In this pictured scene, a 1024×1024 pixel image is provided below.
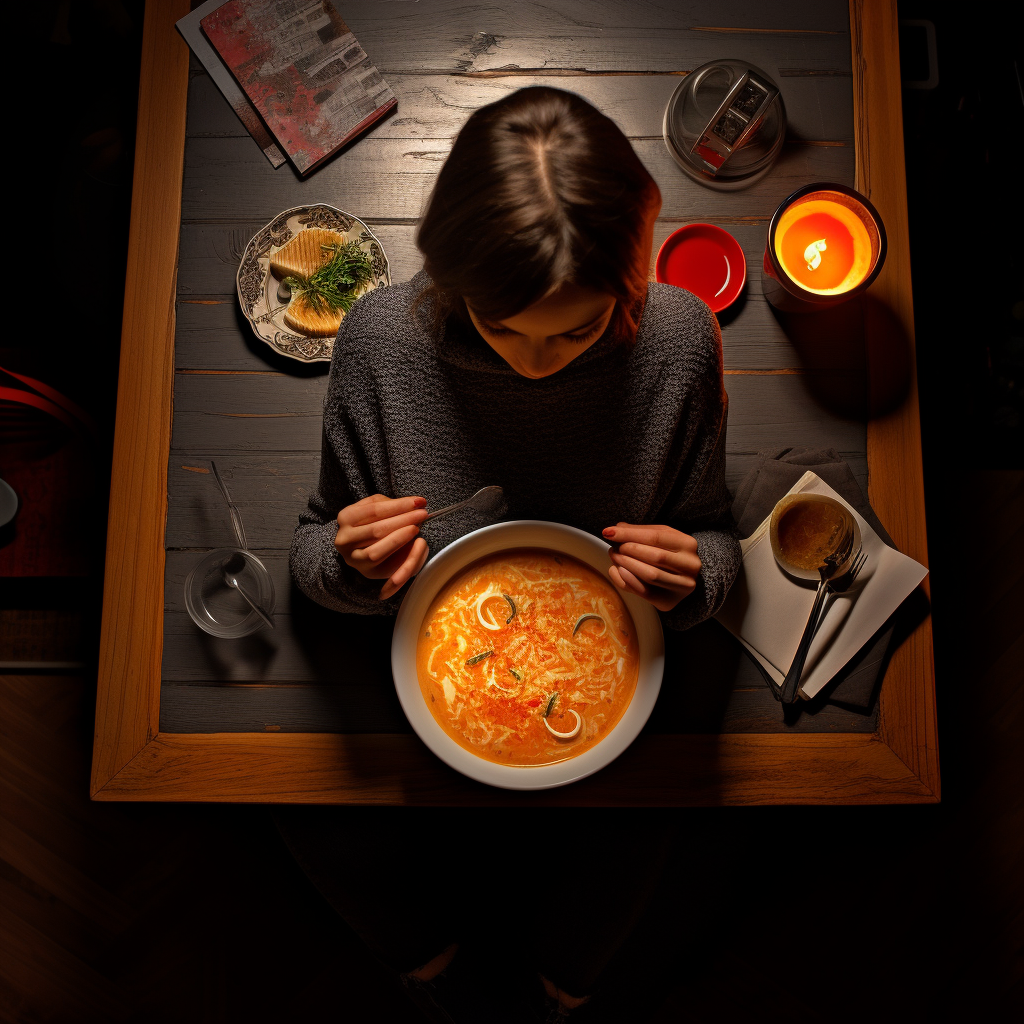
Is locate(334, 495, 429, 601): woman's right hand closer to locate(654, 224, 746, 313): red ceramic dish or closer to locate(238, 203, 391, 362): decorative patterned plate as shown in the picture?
locate(238, 203, 391, 362): decorative patterned plate

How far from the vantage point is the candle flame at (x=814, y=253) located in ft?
4.06

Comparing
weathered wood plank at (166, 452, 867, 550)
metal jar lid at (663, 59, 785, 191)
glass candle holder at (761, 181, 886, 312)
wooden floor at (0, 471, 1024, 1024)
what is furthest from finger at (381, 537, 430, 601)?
wooden floor at (0, 471, 1024, 1024)

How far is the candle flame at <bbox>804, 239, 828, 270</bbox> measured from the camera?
1236mm

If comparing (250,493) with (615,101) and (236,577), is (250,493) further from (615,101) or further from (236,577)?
(615,101)

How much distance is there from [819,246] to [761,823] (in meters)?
1.33

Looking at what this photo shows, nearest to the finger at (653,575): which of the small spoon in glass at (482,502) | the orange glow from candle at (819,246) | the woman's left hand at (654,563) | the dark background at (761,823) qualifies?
the woman's left hand at (654,563)

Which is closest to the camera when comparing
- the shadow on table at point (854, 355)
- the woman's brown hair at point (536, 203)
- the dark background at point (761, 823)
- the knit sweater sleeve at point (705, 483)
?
the woman's brown hair at point (536, 203)

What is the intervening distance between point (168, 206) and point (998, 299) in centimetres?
192

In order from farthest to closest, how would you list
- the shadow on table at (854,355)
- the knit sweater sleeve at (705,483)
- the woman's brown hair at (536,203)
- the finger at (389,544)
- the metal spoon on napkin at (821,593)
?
the shadow on table at (854,355), the metal spoon on napkin at (821,593), the knit sweater sleeve at (705,483), the finger at (389,544), the woman's brown hair at (536,203)

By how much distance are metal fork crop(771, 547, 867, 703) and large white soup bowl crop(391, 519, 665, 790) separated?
11.7 inches

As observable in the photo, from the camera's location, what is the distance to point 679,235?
4.18 feet

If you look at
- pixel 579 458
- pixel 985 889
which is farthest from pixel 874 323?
pixel 985 889

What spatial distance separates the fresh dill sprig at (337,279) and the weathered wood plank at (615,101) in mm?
245

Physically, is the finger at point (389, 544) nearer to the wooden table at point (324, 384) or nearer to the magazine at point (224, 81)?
the wooden table at point (324, 384)
